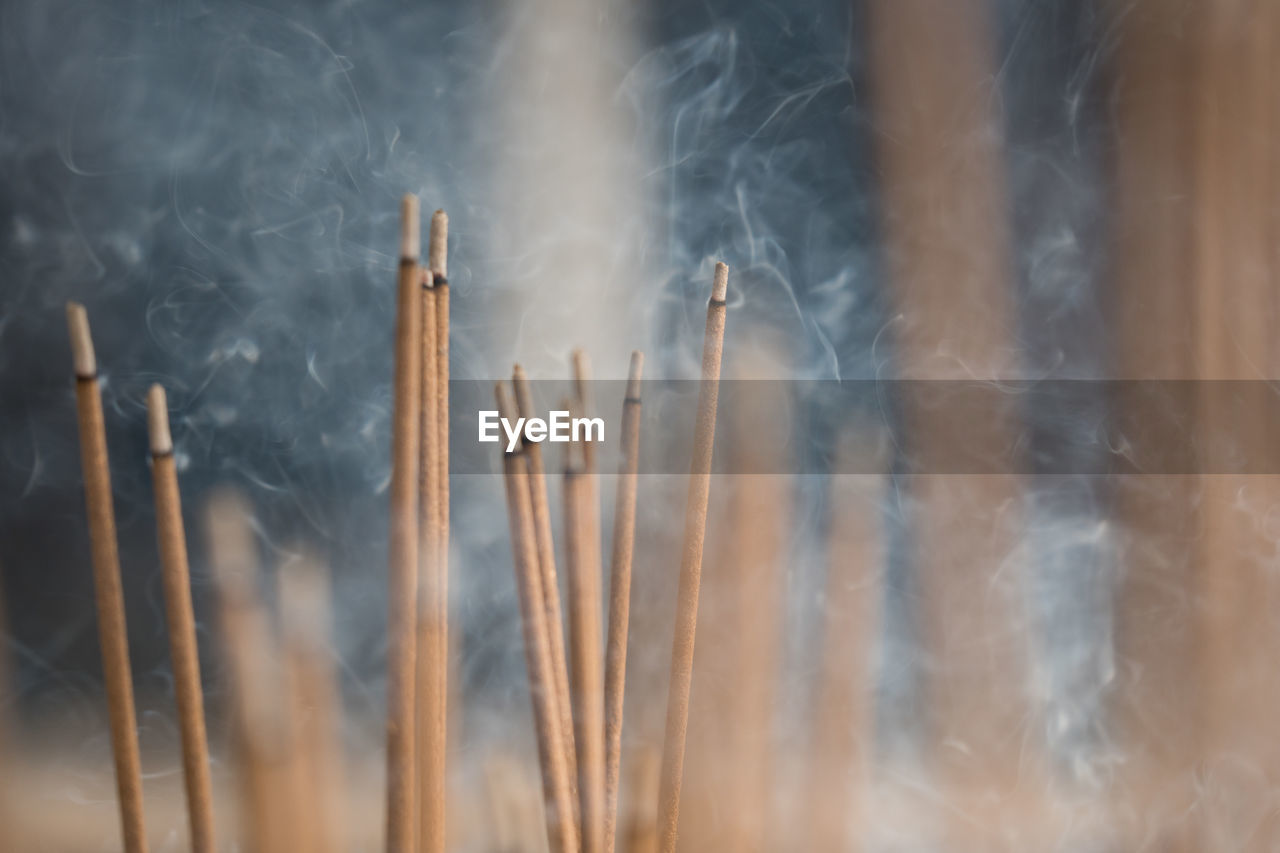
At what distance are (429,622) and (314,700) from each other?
0.81 feet

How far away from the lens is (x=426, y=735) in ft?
1.48

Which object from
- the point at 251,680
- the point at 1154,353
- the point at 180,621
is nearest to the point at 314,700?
the point at 251,680

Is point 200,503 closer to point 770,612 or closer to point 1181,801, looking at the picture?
point 770,612

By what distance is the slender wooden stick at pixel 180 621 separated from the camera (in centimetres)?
43

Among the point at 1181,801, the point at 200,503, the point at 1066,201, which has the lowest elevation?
the point at 1181,801

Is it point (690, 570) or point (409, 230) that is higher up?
point (409, 230)

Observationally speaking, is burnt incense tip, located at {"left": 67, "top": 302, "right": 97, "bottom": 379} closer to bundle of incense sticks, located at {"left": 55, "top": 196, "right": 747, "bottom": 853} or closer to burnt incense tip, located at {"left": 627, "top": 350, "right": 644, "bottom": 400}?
bundle of incense sticks, located at {"left": 55, "top": 196, "right": 747, "bottom": 853}

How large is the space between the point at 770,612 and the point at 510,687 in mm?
208

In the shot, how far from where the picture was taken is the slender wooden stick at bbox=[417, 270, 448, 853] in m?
0.45

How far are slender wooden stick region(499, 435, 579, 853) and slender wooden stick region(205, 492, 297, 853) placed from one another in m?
0.27

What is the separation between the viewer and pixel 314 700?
651mm

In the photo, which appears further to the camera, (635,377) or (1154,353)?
(1154,353)

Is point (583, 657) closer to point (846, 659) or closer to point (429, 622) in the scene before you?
point (429, 622)

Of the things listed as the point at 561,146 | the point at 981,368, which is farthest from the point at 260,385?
the point at 981,368
